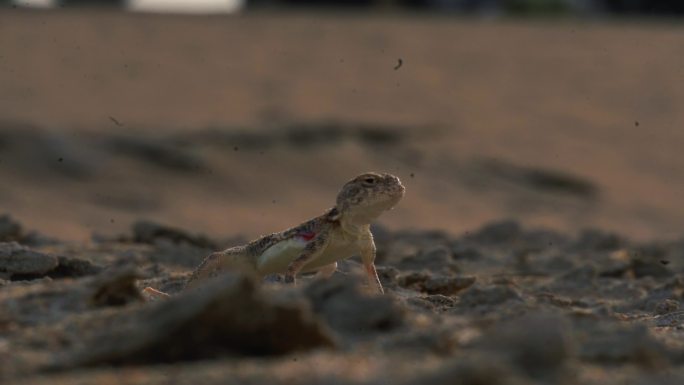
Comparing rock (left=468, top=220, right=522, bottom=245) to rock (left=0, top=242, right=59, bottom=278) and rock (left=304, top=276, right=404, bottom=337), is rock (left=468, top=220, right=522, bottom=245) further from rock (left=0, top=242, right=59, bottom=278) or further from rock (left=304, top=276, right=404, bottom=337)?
rock (left=304, top=276, right=404, bottom=337)

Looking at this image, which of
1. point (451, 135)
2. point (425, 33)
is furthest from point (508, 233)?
point (425, 33)

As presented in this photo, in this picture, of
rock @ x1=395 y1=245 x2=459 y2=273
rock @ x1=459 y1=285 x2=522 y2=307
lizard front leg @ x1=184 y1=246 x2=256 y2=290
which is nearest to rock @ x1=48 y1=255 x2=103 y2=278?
lizard front leg @ x1=184 y1=246 x2=256 y2=290

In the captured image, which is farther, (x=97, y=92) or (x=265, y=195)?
(x=97, y=92)

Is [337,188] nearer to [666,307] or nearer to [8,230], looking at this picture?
[8,230]

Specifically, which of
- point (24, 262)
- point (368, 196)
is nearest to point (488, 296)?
point (368, 196)

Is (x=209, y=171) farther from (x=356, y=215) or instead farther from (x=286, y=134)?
(x=356, y=215)

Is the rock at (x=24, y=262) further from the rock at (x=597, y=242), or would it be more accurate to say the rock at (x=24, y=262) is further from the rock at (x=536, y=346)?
the rock at (x=597, y=242)
